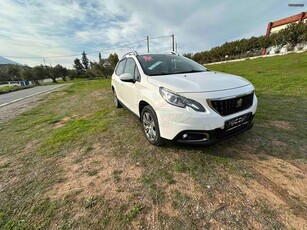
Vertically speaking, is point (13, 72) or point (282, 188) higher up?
Result: point (13, 72)

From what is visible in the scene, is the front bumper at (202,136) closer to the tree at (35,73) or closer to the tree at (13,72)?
the tree at (35,73)

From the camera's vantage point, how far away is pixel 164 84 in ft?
8.37

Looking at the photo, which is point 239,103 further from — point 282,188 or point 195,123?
point 282,188

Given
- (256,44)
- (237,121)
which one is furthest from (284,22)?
(237,121)

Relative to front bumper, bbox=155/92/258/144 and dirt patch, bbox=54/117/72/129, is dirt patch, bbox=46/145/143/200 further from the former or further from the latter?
dirt patch, bbox=54/117/72/129

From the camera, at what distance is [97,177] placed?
2.31 m

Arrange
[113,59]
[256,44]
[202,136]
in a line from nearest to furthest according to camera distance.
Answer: [202,136] < [256,44] < [113,59]

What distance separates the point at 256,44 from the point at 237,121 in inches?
1477

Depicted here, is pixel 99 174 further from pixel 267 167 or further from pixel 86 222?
pixel 267 167

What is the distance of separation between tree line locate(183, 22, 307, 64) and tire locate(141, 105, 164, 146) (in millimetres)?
29321

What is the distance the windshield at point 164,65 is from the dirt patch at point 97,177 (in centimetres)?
170

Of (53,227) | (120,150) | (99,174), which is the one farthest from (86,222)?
(120,150)

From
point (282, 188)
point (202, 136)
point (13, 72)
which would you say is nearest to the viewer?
point (282, 188)

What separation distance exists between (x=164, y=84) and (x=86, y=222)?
1.95 metres
